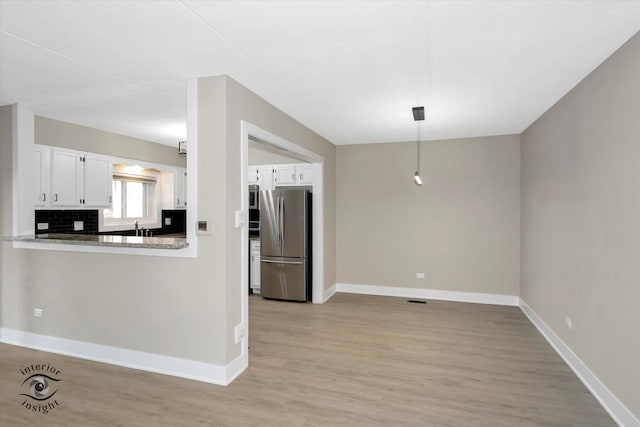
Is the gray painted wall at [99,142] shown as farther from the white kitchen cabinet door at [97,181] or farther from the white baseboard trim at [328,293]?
the white baseboard trim at [328,293]

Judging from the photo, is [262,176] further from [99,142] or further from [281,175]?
[99,142]

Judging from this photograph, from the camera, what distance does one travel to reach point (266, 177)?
5.98 meters

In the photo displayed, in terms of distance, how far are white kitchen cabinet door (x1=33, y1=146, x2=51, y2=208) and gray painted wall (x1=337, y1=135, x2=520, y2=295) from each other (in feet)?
13.1

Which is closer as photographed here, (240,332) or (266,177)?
(240,332)

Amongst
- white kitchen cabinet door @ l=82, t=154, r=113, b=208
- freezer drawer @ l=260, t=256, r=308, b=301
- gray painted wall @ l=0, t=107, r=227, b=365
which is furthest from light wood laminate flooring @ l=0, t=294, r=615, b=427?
white kitchen cabinet door @ l=82, t=154, r=113, b=208

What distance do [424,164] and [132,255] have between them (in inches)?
170

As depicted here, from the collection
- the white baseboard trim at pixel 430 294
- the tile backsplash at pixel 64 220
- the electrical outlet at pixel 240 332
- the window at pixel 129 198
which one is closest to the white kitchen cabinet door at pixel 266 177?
the window at pixel 129 198

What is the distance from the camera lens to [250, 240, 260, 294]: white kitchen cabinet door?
5805 millimetres

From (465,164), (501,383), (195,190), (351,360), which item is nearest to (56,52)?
(195,190)

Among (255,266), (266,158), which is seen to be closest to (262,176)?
(266,158)

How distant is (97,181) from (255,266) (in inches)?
102

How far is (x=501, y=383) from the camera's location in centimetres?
284

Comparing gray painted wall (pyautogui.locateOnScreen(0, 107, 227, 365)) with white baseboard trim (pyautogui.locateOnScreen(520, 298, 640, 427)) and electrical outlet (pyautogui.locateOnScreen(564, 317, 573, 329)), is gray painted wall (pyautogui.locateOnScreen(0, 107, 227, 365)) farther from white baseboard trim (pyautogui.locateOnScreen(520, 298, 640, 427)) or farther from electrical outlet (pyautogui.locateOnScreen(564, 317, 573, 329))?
electrical outlet (pyautogui.locateOnScreen(564, 317, 573, 329))

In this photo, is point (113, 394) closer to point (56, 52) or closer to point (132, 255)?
point (132, 255)
